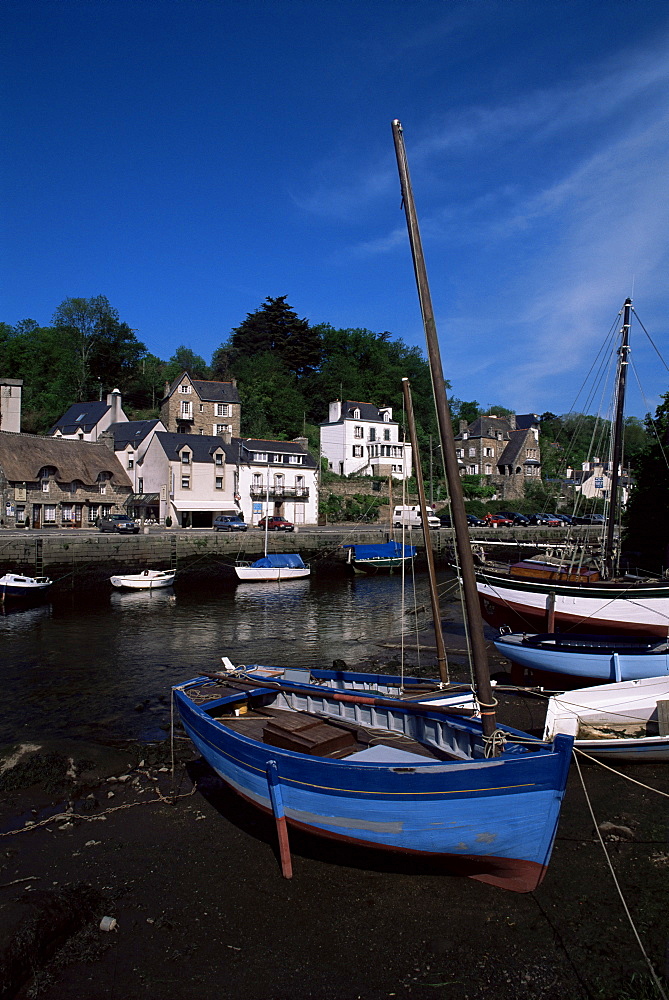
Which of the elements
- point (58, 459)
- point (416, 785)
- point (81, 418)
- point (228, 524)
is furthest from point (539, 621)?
point (81, 418)

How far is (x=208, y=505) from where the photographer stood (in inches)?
2292

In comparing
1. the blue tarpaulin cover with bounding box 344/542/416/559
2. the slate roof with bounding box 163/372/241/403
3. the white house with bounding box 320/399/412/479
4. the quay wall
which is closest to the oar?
the quay wall

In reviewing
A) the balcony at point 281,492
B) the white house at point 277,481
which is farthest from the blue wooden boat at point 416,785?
the balcony at point 281,492

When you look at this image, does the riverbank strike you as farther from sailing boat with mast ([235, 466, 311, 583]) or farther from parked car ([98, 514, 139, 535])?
parked car ([98, 514, 139, 535])

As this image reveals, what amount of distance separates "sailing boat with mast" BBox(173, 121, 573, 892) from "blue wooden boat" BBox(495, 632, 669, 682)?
6.26m

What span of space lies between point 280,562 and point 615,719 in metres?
34.2

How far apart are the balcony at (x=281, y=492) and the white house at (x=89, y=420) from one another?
2000cm

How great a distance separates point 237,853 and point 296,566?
118 feet

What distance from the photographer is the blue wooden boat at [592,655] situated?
47.1ft

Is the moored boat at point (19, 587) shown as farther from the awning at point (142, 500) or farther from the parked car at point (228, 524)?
the awning at point (142, 500)

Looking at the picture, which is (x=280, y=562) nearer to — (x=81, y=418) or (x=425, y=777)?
(x=425, y=777)

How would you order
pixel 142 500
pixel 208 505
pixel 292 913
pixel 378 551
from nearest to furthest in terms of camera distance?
pixel 292 913
pixel 378 551
pixel 208 505
pixel 142 500

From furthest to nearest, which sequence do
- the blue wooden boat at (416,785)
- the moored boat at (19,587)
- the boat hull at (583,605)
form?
the moored boat at (19,587), the boat hull at (583,605), the blue wooden boat at (416,785)

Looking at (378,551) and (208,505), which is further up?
(208,505)
